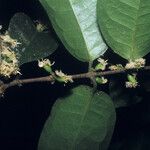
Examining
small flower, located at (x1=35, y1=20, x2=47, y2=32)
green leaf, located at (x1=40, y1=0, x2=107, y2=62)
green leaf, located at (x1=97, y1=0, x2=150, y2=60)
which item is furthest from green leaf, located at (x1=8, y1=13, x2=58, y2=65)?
green leaf, located at (x1=97, y1=0, x2=150, y2=60)

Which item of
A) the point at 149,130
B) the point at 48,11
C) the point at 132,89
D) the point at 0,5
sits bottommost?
the point at 149,130

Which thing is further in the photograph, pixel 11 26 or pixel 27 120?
pixel 27 120

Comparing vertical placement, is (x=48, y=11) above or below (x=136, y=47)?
above

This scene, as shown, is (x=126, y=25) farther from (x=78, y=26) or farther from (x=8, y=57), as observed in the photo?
(x=8, y=57)

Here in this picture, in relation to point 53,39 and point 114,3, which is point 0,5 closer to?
point 53,39

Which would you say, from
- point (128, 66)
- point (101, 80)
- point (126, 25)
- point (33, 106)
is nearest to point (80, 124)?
point (101, 80)

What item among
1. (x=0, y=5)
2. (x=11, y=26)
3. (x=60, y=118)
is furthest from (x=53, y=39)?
(x=0, y=5)

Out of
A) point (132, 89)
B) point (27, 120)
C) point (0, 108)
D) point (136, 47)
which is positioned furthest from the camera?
point (27, 120)
